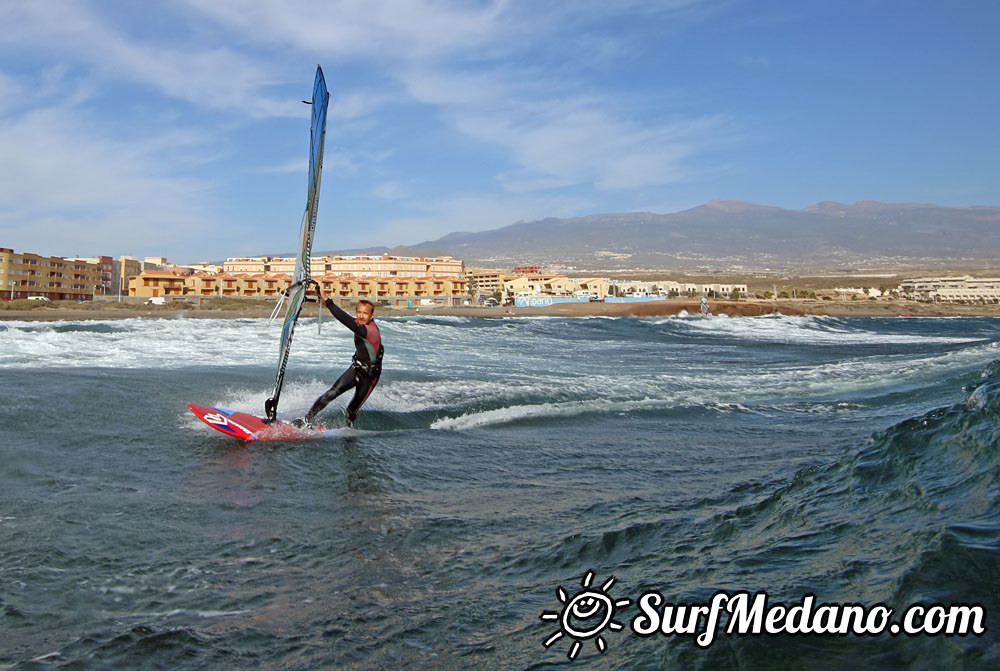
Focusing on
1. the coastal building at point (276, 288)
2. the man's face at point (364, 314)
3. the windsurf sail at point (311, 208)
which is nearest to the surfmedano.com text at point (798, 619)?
the windsurf sail at point (311, 208)

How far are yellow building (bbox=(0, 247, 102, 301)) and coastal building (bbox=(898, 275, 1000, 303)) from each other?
118593 millimetres

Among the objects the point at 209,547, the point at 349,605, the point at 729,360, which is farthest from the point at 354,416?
the point at 729,360

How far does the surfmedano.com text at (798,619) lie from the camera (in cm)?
338

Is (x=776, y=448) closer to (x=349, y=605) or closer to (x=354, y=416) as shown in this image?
(x=354, y=416)

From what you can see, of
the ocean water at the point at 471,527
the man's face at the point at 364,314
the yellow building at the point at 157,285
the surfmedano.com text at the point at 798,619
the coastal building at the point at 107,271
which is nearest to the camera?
the surfmedano.com text at the point at 798,619

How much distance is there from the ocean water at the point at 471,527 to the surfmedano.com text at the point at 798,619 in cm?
7

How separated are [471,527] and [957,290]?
141m

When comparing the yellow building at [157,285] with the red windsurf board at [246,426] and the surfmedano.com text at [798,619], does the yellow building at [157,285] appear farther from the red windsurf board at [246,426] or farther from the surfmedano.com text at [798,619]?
the surfmedano.com text at [798,619]

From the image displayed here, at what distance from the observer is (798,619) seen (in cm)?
358

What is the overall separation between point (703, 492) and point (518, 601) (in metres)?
2.66

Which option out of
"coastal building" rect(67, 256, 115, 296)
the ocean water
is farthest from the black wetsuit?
"coastal building" rect(67, 256, 115, 296)

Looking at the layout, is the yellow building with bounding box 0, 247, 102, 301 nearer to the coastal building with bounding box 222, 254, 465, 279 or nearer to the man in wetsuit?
the coastal building with bounding box 222, 254, 465, 279

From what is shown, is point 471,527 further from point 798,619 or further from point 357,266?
point 357,266

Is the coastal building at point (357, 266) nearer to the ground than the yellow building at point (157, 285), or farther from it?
farther from it
